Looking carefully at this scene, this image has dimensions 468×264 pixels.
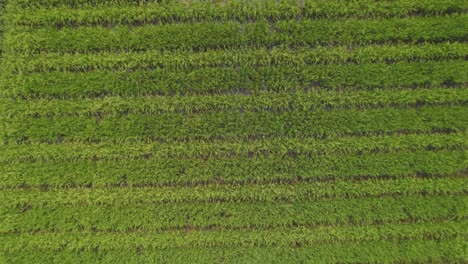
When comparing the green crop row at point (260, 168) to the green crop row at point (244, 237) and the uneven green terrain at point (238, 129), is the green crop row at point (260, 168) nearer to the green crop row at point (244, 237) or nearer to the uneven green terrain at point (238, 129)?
the uneven green terrain at point (238, 129)

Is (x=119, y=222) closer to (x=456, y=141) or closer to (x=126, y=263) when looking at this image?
(x=126, y=263)

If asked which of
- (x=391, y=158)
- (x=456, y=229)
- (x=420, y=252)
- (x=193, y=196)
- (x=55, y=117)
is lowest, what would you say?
(x=420, y=252)

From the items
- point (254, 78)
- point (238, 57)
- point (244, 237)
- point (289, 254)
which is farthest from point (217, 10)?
point (289, 254)

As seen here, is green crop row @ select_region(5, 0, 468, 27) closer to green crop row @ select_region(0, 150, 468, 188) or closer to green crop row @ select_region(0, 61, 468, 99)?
green crop row @ select_region(0, 61, 468, 99)

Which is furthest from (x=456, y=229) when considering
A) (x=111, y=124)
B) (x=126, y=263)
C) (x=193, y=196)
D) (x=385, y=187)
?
(x=111, y=124)

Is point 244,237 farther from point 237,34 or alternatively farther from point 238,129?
point 237,34

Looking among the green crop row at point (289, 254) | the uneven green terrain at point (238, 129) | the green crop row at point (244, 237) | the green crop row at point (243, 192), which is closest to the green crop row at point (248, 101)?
the uneven green terrain at point (238, 129)
